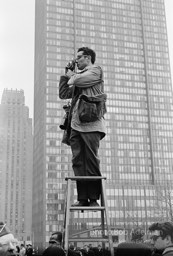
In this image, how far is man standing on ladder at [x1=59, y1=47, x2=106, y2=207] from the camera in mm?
5973

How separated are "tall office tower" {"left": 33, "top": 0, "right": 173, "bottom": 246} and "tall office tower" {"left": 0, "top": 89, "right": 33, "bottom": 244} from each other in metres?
42.3

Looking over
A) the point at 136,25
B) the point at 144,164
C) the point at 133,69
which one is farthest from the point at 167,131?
the point at 136,25

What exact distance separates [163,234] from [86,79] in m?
3.20

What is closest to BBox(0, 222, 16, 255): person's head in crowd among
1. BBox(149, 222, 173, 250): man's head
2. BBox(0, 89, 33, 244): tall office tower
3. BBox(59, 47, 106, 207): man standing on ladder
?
BBox(149, 222, 173, 250): man's head

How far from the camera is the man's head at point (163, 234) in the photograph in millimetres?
3467

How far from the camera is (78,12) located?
402ft

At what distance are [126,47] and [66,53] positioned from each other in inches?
824

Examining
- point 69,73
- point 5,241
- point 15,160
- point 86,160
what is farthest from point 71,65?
point 15,160

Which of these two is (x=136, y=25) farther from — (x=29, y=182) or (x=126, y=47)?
(x=29, y=182)

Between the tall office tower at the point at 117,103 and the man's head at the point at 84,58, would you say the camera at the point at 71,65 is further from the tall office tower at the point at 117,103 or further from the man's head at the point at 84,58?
the tall office tower at the point at 117,103

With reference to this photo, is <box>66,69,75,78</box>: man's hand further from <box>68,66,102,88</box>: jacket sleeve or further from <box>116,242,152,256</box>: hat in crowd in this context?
<box>116,242,152,256</box>: hat in crowd

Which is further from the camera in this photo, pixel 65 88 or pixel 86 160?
pixel 65 88

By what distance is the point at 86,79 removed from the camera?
6043 millimetres

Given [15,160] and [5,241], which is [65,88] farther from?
[15,160]
